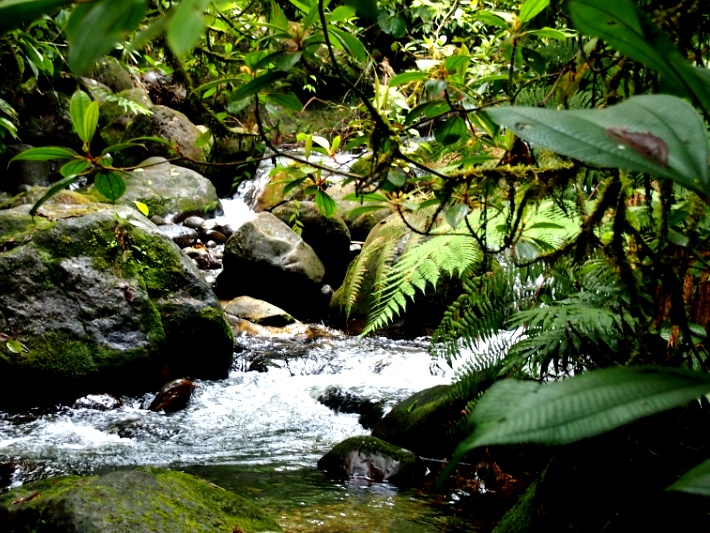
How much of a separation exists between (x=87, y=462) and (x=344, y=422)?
181 centimetres

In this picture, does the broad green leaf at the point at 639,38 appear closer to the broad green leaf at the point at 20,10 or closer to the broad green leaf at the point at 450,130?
the broad green leaf at the point at 20,10

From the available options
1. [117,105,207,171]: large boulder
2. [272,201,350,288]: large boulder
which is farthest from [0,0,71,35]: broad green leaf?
[117,105,207,171]: large boulder

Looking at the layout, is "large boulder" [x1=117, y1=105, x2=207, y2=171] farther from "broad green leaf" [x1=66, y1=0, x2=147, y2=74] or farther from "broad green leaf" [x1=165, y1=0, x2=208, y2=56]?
"broad green leaf" [x1=165, y1=0, x2=208, y2=56]

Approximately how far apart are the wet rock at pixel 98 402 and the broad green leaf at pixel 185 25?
179 inches

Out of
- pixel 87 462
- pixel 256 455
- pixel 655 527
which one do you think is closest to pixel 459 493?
pixel 256 455

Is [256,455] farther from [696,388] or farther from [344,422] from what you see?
[696,388]

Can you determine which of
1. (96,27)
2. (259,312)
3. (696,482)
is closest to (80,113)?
(96,27)

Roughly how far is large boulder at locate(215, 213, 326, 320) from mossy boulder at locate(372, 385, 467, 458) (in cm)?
395

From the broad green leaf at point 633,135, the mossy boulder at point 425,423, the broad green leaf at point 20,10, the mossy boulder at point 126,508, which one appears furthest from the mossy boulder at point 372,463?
the broad green leaf at point 20,10

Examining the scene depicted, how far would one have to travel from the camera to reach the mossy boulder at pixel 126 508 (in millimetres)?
1808

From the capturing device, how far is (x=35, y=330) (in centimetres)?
435

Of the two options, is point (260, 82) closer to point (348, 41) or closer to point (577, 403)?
point (348, 41)

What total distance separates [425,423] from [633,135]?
3259mm

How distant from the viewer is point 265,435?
161 inches
